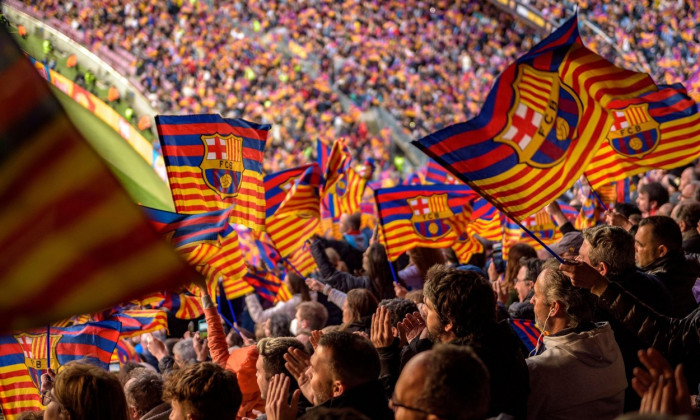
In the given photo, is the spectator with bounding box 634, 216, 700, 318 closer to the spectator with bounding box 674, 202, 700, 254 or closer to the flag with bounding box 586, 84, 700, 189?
the spectator with bounding box 674, 202, 700, 254

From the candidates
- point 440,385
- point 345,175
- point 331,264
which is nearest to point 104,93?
point 345,175

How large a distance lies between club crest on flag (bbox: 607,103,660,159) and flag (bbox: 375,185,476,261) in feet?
4.33

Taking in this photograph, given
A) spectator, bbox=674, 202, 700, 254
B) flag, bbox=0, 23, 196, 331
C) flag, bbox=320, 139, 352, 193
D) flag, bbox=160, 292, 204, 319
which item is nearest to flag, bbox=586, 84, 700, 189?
spectator, bbox=674, 202, 700, 254

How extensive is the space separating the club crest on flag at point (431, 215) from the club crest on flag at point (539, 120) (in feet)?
7.67

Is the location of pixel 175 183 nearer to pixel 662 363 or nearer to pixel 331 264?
pixel 331 264

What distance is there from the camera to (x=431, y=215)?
7.31 metres

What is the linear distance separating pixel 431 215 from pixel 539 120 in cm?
244

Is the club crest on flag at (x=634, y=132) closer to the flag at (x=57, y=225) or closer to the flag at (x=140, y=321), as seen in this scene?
the flag at (x=140, y=321)

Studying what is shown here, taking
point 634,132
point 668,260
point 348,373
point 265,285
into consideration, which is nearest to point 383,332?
point 348,373

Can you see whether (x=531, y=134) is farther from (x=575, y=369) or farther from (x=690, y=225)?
(x=575, y=369)

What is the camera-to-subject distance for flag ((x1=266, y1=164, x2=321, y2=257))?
8273 mm

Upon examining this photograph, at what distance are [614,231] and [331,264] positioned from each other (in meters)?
3.67

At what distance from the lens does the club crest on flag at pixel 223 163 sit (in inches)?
255

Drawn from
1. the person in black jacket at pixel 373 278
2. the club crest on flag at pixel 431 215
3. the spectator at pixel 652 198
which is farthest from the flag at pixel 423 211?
the spectator at pixel 652 198
